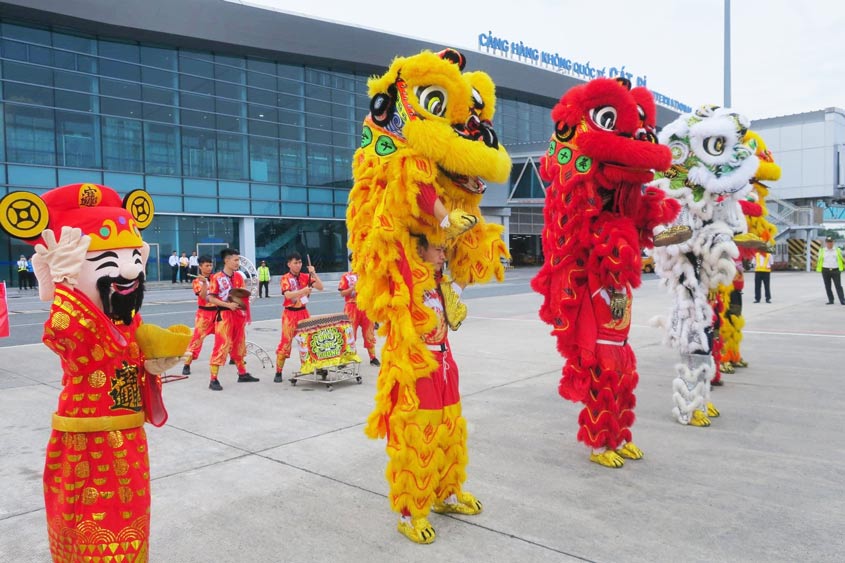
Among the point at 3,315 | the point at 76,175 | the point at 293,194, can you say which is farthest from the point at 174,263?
the point at 3,315

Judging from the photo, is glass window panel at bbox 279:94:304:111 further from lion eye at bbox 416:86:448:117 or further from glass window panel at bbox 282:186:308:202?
lion eye at bbox 416:86:448:117

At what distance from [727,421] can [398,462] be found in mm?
3487

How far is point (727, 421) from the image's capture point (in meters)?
5.30

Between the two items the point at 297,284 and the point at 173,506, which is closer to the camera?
the point at 173,506

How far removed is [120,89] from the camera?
24.3 m

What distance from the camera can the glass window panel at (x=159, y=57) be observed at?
24.9m

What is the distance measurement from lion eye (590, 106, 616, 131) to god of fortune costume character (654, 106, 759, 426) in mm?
1622

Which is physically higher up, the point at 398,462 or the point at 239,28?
the point at 239,28

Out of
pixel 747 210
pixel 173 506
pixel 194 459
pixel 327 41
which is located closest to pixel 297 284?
pixel 194 459

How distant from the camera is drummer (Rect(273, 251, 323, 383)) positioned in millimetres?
7301

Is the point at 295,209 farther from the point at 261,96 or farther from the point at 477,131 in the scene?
the point at 477,131

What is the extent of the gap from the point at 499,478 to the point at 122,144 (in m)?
24.9

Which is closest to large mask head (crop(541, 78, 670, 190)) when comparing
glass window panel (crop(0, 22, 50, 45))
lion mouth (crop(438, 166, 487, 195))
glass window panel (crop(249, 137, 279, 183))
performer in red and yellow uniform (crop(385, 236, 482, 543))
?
lion mouth (crop(438, 166, 487, 195))

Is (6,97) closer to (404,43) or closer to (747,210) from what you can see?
(404,43)
